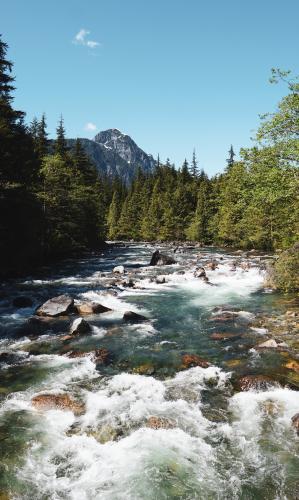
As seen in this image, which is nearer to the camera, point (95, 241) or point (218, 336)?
point (218, 336)

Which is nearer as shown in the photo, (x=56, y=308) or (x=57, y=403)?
(x=57, y=403)

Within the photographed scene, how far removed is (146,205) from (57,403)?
291 ft

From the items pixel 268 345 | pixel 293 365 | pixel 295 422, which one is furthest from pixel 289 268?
pixel 295 422

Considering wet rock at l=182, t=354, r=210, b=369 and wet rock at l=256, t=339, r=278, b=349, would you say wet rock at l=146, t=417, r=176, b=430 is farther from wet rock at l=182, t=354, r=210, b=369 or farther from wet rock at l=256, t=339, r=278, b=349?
wet rock at l=256, t=339, r=278, b=349

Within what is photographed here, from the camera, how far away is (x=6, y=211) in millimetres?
27609

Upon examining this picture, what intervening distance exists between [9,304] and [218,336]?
1209 centimetres

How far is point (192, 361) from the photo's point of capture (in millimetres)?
12500

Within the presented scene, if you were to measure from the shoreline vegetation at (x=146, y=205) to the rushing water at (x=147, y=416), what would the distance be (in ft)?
24.0

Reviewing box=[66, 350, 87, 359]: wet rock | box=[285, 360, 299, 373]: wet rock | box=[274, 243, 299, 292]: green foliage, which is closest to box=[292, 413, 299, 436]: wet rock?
box=[285, 360, 299, 373]: wet rock

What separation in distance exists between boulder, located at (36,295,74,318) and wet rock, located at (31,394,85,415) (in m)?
8.66

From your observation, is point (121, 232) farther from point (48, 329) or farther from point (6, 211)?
point (48, 329)

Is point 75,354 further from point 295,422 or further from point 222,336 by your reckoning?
point 295,422

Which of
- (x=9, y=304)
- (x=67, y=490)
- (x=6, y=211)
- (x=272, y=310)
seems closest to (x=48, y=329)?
(x=9, y=304)

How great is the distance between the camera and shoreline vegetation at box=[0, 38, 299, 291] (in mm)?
18750
